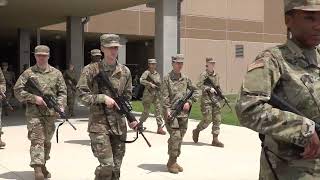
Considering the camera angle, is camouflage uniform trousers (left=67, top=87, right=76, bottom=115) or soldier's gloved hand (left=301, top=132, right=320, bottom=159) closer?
soldier's gloved hand (left=301, top=132, right=320, bottom=159)

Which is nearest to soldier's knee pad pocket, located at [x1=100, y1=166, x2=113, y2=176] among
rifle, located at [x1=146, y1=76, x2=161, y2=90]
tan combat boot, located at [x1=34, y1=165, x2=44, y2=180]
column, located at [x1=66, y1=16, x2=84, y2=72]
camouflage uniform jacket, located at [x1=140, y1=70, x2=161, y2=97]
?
tan combat boot, located at [x1=34, y1=165, x2=44, y2=180]

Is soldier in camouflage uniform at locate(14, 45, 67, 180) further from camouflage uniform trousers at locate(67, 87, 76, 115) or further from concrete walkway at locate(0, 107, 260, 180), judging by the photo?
camouflage uniform trousers at locate(67, 87, 76, 115)

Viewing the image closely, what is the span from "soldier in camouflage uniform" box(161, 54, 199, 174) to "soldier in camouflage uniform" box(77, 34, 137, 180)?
1.95 metres

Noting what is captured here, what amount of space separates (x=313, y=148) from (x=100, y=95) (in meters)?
3.47

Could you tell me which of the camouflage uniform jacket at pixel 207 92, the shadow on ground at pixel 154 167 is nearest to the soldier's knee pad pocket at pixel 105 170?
the shadow on ground at pixel 154 167

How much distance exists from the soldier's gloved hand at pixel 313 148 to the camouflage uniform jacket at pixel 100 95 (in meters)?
3.35

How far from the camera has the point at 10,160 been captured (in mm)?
8922

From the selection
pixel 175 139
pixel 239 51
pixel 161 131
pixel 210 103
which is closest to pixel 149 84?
pixel 161 131

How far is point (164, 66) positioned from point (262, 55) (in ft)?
42.3

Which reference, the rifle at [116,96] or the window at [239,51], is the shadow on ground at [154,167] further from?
the window at [239,51]

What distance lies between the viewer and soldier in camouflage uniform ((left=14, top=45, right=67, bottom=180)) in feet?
23.2

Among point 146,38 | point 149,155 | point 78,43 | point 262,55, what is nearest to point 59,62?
point 146,38

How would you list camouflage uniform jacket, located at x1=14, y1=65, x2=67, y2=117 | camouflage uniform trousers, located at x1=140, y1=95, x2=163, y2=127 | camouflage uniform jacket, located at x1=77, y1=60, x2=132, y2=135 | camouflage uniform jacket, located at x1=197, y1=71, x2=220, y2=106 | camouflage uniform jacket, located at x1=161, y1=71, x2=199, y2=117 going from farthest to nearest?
camouflage uniform trousers, located at x1=140, y1=95, x2=163, y2=127 < camouflage uniform jacket, located at x1=197, y1=71, x2=220, y2=106 < camouflage uniform jacket, located at x1=161, y1=71, x2=199, y2=117 < camouflage uniform jacket, located at x1=14, y1=65, x2=67, y2=117 < camouflage uniform jacket, located at x1=77, y1=60, x2=132, y2=135

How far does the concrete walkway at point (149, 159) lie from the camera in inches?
305
